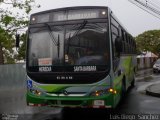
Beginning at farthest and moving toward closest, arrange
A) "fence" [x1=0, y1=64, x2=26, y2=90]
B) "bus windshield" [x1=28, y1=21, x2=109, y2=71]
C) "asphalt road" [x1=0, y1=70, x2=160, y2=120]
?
"fence" [x1=0, y1=64, x2=26, y2=90] → "asphalt road" [x1=0, y1=70, x2=160, y2=120] → "bus windshield" [x1=28, y1=21, x2=109, y2=71]

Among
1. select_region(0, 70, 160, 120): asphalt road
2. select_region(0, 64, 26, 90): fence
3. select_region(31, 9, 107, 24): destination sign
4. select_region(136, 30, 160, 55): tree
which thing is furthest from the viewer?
select_region(136, 30, 160, 55): tree

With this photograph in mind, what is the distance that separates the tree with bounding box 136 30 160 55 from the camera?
91900 millimetres

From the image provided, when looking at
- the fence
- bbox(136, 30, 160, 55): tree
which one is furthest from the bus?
bbox(136, 30, 160, 55): tree

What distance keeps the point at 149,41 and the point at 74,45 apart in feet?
284

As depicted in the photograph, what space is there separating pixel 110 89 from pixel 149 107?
325 centimetres

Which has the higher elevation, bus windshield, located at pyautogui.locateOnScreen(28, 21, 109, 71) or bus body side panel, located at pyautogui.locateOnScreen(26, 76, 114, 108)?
bus windshield, located at pyautogui.locateOnScreen(28, 21, 109, 71)

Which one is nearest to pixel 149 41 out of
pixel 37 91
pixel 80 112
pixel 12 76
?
pixel 12 76

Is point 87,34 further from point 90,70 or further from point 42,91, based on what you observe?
point 42,91

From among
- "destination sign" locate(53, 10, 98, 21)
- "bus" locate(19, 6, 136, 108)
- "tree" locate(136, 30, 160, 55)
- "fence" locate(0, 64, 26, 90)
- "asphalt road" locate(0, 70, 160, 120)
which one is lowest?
"asphalt road" locate(0, 70, 160, 120)

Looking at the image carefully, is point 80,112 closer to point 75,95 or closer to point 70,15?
point 75,95

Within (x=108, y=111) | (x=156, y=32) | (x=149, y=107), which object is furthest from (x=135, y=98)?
(x=156, y=32)

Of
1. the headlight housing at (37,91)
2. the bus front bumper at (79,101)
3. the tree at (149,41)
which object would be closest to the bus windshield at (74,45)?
the headlight housing at (37,91)

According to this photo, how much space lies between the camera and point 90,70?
896 centimetres

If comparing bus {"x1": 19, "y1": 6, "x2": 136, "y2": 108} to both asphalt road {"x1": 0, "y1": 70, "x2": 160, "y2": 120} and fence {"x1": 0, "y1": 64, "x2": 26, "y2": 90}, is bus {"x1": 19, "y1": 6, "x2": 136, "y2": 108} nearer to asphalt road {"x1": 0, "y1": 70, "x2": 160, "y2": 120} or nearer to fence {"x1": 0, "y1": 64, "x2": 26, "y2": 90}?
asphalt road {"x1": 0, "y1": 70, "x2": 160, "y2": 120}
